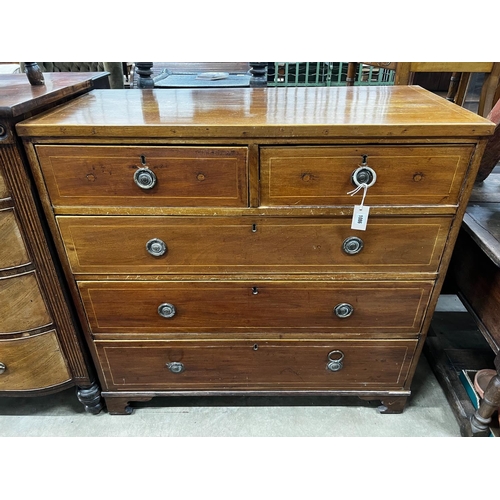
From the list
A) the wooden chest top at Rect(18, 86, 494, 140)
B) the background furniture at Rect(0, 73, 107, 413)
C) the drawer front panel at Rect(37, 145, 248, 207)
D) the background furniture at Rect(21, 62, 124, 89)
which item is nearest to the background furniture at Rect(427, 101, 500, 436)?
the wooden chest top at Rect(18, 86, 494, 140)

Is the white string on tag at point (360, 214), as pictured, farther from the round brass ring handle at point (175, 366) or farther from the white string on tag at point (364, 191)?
the round brass ring handle at point (175, 366)

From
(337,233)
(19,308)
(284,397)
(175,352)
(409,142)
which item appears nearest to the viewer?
(409,142)

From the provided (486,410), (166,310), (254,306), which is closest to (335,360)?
(254,306)

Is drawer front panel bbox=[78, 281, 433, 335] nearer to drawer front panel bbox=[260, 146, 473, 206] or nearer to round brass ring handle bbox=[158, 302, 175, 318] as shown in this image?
round brass ring handle bbox=[158, 302, 175, 318]

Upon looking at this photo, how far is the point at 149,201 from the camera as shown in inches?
40.4

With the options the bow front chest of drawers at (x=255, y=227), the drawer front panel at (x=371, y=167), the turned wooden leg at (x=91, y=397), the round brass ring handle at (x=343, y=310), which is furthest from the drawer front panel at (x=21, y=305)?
the round brass ring handle at (x=343, y=310)

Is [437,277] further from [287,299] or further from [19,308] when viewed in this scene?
[19,308]

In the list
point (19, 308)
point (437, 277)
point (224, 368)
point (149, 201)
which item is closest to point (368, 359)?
point (437, 277)

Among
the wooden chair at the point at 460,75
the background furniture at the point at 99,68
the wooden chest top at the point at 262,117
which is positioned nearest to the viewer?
the wooden chest top at the point at 262,117

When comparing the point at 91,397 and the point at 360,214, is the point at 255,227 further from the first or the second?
the point at 91,397

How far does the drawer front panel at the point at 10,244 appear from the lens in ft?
3.42

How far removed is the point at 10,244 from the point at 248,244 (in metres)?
0.67

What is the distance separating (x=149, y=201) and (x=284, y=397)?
3.22 feet

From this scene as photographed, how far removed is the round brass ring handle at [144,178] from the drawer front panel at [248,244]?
103 mm
